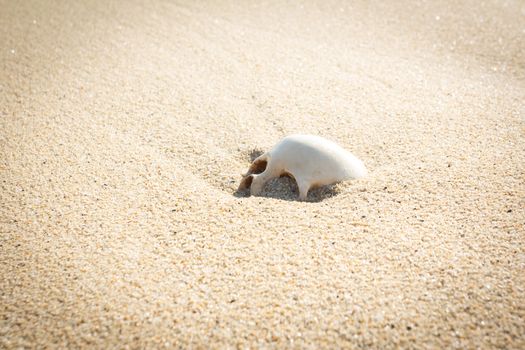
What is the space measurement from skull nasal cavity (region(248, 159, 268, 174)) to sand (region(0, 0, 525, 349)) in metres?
0.12

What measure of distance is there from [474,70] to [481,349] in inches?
118

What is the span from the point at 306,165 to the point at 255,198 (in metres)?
0.34

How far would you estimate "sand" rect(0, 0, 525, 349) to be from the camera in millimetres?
1524

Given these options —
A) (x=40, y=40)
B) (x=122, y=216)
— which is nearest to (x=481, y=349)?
(x=122, y=216)

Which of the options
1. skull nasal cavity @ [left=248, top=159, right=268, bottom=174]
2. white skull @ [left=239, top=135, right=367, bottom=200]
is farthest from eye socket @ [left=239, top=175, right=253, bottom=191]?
skull nasal cavity @ [left=248, top=159, right=268, bottom=174]

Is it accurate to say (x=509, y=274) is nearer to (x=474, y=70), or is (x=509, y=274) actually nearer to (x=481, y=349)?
(x=481, y=349)

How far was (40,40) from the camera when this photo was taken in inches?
161

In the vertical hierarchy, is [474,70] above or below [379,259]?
above

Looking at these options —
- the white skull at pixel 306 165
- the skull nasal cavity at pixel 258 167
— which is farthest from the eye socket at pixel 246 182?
the skull nasal cavity at pixel 258 167

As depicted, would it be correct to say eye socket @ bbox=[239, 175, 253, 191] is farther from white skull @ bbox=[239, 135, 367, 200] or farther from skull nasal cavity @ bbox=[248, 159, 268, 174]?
skull nasal cavity @ bbox=[248, 159, 268, 174]

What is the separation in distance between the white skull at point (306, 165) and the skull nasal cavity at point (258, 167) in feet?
0.31

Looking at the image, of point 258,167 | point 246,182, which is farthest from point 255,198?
point 258,167

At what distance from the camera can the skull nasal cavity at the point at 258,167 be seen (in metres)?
2.35

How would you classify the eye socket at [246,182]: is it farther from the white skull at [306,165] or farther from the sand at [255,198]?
the sand at [255,198]
